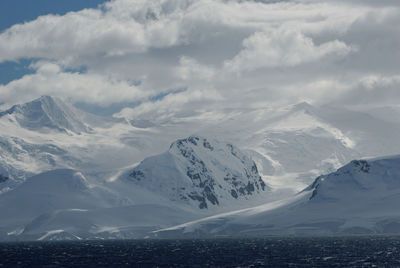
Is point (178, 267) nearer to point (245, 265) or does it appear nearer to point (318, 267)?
point (245, 265)

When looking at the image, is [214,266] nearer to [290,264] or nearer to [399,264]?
[290,264]

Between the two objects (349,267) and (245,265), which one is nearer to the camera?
(349,267)

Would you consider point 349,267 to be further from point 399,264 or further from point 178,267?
point 178,267

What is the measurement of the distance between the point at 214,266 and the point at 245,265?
7.97m

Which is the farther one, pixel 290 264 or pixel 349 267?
pixel 290 264

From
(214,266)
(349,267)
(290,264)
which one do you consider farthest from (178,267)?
(349,267)

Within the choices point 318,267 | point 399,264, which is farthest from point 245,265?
point 399,264

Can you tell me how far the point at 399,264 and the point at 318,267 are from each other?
21363mm

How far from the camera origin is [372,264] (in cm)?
19575

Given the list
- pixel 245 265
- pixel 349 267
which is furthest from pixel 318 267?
pixel 245 265

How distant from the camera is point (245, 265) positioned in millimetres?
199875

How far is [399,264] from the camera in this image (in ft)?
636

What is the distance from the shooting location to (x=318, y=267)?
188250 millimetres

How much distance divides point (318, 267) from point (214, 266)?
2663 cm
